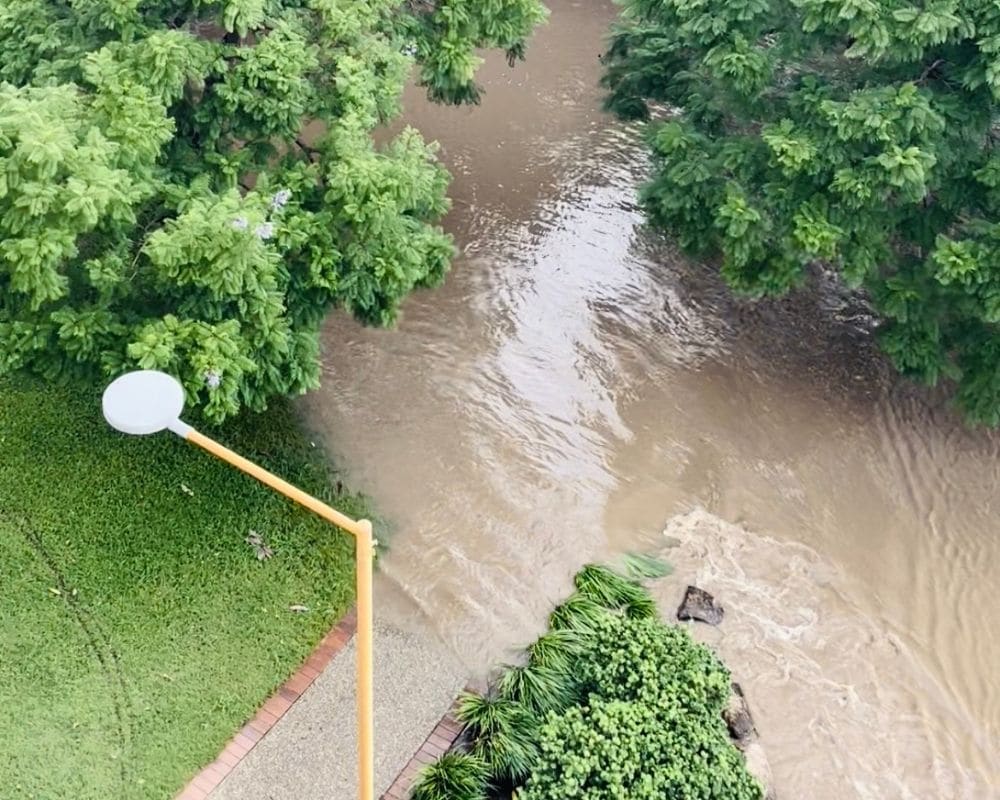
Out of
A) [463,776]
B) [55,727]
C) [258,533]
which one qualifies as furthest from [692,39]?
[55,727]

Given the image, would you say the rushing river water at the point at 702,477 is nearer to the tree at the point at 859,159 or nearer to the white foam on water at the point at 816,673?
the white foam on water at the point at 816,673

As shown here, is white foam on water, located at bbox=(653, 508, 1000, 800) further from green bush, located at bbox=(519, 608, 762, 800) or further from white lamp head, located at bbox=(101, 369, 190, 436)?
white lamp head, located at bbox=(101, 369, 190, 436)

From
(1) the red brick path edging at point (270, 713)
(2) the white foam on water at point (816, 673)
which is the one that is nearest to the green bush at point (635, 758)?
(2) the white foam on water at point (816, 673)

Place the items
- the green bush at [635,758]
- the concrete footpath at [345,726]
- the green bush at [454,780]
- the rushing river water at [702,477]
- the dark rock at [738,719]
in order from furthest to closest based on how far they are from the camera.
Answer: the rushing river water at [702,477]
the dark rock at [738,719]
the concrete footpath at [345,726]
the green bush at [454,780]
the green bush at [635,758]

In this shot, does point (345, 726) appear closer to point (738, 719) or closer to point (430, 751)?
point (430, 751)

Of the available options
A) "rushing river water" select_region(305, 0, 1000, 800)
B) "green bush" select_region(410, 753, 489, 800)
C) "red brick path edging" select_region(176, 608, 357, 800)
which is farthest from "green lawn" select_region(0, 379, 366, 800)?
"green bush" select_region(410, 753, 489, 800)

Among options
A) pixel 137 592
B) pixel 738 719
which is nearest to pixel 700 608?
pixel 738 719

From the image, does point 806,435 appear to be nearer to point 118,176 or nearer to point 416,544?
point 416,544
